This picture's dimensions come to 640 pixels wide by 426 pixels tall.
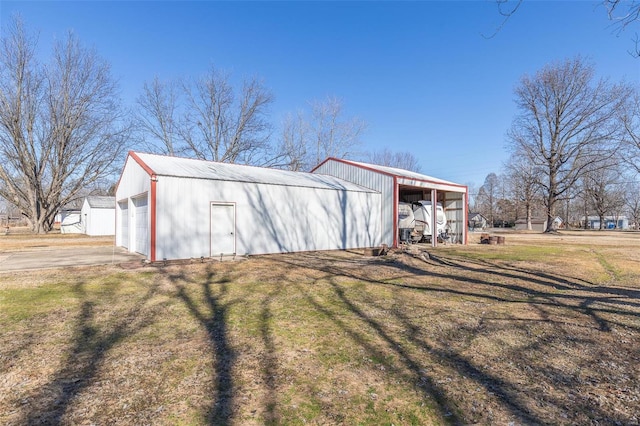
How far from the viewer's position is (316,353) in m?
4.25

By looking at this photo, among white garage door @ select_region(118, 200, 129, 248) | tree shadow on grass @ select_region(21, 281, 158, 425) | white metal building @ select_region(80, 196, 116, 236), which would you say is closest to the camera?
A: tree shadow on grass @ select_region(21, 281, 158, 425)

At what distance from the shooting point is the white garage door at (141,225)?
13.6m

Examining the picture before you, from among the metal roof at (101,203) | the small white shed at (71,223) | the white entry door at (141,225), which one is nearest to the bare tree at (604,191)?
the white entry door at (141,225)

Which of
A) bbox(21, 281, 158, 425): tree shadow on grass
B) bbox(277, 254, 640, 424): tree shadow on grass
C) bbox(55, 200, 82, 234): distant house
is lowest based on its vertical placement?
bbox(277, 254, 640, 424): tree shadow on grass

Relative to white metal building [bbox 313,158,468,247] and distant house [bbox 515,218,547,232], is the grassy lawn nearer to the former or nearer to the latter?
white metal building [bbox 313,158,468,247]

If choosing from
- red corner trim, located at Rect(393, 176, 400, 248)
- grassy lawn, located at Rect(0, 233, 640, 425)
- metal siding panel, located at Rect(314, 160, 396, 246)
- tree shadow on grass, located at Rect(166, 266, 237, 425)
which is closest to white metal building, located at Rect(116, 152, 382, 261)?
metal siding panel, located at Rect(314, 160, 396, 246)

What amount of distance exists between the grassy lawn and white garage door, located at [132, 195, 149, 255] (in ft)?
16.8

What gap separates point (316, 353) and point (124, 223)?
17.2 meters

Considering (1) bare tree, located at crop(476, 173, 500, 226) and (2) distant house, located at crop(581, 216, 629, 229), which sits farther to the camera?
(2) distant house, located at crop(581, 216, 629, 229)

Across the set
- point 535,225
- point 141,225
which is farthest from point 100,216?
point 535,225

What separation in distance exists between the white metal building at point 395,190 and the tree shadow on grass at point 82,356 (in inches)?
559

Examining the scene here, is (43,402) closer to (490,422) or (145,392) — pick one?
(145,392)

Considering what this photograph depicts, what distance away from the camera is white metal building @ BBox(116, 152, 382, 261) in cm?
1261

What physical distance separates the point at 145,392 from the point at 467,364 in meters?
3.52
